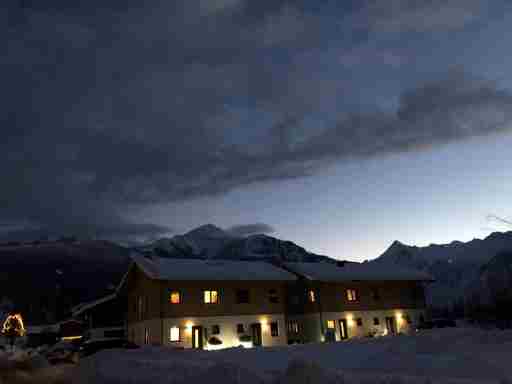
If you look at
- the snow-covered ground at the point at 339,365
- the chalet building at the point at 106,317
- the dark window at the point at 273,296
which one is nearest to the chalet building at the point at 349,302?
the dark window at the point at 273,296

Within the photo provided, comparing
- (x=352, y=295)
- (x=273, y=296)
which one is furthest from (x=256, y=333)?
(x=352, y=295)

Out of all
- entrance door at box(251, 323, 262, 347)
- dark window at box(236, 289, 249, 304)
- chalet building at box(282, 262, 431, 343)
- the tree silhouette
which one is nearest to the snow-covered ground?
dark window at box(236, 289, 249, 304)

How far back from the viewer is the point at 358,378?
36.1 feet

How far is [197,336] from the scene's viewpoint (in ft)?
113

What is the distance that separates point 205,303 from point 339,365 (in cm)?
1853

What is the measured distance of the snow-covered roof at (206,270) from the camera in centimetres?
3472

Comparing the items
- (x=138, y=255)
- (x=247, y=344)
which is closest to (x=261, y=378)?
(x=247, y=344)

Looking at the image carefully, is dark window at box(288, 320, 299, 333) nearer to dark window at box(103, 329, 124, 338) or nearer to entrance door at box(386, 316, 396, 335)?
entrance door at box(386, 316, 396, 335)

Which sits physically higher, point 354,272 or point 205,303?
point 354,272

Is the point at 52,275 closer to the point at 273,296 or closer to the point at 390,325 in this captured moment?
the point at 273,296

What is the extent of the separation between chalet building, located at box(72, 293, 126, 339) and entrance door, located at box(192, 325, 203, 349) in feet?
40.7

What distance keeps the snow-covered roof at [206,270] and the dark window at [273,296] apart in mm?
1145

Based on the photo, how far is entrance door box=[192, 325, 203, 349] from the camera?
34281 millimetres

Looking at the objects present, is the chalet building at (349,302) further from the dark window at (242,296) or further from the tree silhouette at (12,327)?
the tree silhouette at (12,327)
